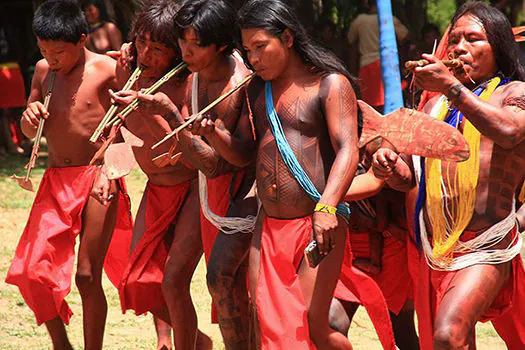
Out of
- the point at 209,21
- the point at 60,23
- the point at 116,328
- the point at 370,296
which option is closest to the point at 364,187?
the point at 370,296

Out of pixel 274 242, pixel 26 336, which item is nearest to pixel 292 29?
pixel 274 242

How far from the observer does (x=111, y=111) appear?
13.7 feet

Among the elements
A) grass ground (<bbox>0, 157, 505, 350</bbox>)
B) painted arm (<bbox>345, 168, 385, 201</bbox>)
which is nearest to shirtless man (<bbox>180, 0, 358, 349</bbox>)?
painted arm (<bbox>345, 168, 385, 201</bbox>)

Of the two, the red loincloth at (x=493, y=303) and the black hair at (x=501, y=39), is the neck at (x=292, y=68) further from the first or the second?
the red loincloth at (x=493, y=303)

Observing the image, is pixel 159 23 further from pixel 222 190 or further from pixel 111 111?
pixel 222 190

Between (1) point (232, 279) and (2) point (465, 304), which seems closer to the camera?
(2) point (465, 304)

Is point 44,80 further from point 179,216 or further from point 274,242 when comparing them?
point 274,242

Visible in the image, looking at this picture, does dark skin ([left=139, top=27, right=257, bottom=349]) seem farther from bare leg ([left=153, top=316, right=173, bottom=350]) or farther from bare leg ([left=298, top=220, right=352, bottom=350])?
bare leg ([left=153, top=316, right=173, bottom=350])

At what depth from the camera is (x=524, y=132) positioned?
12.3ft

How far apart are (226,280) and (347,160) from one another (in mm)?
982

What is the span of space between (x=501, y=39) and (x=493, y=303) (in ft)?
3.77

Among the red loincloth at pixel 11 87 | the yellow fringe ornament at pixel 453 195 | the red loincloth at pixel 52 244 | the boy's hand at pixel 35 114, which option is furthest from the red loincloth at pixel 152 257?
the red loincloth at pixel 11 87

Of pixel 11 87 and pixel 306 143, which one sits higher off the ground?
pixel 306 143

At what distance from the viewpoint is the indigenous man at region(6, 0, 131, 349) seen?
16.8 feet
